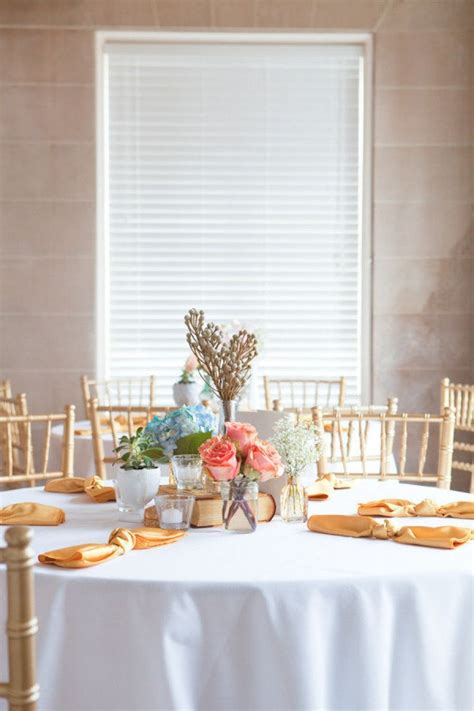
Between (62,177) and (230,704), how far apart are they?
4.10 meters

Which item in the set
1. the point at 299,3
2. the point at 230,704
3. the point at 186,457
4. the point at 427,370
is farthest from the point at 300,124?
the point at 230,704

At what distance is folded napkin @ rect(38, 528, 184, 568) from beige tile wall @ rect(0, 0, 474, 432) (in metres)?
3.48

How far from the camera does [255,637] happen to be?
4.90ft

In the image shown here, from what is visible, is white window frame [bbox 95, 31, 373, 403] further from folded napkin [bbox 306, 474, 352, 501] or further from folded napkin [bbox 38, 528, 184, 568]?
folded napkin [bbox 38, 528, 184, 568]

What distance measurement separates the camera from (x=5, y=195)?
512 centimetres

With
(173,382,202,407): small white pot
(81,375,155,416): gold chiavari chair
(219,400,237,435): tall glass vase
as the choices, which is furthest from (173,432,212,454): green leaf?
(81,375,155,416): gold chiavari chair

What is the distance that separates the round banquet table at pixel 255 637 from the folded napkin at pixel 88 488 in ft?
2.18

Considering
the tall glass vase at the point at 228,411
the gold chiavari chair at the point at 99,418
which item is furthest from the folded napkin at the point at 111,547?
the gold chiavari chair at the point at 99,418

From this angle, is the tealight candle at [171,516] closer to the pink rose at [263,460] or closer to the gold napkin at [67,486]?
the pink rose at [263,460]

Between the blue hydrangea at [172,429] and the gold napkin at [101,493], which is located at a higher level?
the blue hydrangea at [172,429]

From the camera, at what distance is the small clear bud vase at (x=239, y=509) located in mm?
1867

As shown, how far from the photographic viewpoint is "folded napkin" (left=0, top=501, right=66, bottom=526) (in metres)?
1.96

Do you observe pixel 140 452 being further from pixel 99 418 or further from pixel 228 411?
pixel 99 418

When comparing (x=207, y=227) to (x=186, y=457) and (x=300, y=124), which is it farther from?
(x=186, y=457)
